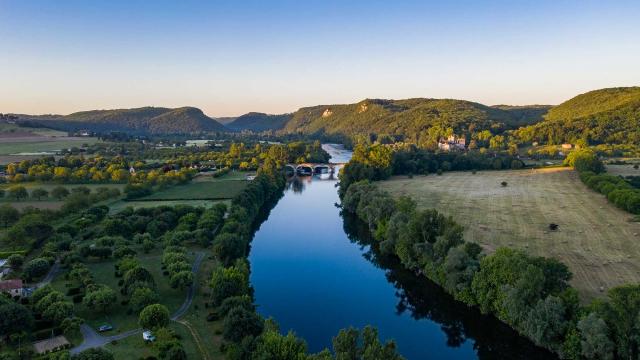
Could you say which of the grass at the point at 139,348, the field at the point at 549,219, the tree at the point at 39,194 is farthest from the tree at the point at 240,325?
the tree at the point at 39,194

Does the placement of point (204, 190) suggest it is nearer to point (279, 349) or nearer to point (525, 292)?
point (279, 349)

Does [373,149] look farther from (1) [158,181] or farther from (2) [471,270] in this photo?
(2) [471,270]

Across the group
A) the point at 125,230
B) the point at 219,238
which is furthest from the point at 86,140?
the point at 219,238

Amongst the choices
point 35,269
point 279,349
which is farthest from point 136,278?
point 279,349

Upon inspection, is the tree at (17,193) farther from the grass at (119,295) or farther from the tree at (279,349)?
the tree at (279,349)

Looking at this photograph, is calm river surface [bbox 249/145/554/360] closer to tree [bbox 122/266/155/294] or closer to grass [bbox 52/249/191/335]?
grass [bbox 52/249/191/335]

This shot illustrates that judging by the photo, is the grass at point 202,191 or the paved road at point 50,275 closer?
the paved road at point 50,275
